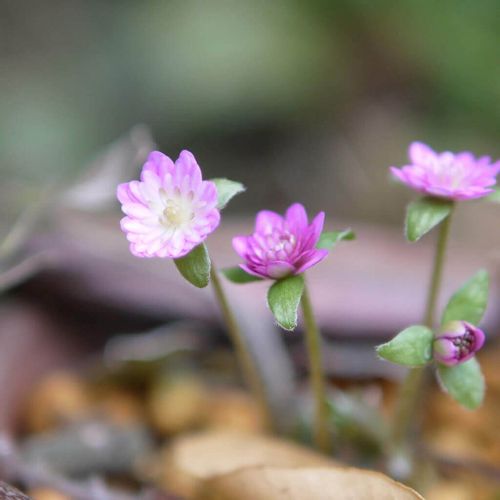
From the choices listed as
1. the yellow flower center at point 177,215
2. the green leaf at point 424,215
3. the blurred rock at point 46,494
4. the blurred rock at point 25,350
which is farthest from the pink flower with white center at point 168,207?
the blurred rock at point 25,350

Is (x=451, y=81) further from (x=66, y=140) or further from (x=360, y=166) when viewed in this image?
(x=66, y=140)

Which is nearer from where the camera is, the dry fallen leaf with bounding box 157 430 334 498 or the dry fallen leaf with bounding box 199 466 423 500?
the dry fallen leaf with bounding box 199 466 423 500

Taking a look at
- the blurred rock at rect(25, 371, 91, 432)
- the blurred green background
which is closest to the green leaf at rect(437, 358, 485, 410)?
the blurred rock at rect(25, 371, 91, 432)

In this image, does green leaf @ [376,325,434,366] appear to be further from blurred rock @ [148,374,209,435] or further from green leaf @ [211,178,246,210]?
blurred rock @ [148,374,209,435]

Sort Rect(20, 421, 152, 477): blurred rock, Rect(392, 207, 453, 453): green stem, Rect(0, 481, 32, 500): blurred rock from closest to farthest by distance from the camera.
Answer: Rect(0, 481, 32, 500): blurred rock < Rect(392, 207, 453, 453): green stem < Rect(20, 421, 152, 477): blurred rock

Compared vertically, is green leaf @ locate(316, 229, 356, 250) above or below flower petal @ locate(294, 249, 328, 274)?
above
